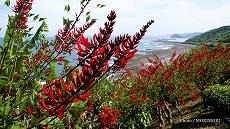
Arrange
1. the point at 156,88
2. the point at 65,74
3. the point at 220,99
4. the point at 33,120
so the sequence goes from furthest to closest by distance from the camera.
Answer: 1. the point at 156,88
2. the point at 220,99
3. the point at 65,74
4. the point at 33,120

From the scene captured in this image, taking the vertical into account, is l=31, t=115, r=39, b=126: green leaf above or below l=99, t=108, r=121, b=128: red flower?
above

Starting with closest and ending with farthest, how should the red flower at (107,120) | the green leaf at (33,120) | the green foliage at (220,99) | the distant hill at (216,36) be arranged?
the green leaf at (33,120) → the red flower at (107,120) → the green foliage at (220,99) → the distant hill at (216,36)

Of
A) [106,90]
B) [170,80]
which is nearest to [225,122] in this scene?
[170,80]

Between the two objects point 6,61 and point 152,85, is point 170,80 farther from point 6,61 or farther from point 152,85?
point 6,61

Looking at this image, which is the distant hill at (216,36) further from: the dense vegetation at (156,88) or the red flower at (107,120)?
the red flower at (107,120)

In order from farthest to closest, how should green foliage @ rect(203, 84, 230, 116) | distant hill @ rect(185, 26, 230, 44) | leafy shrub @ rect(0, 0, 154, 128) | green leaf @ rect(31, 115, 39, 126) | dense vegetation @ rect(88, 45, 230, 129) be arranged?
distant hill @ rect(185, 26, 230, 44)
green foliage @ rect(203, 84, 230, 116)
dense vegetation @ rect(88, 45, 230, 129)
green leaf @ rect(31, 115, 39, 126)
leafy shrub @ rect(0, 0, 154, 128)

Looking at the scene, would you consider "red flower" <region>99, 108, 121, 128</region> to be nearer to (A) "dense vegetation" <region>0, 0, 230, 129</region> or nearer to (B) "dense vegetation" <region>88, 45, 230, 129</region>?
(A) "dense vegetation" <region>0, 0, 230, 129</region>

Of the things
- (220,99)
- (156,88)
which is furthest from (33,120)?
(156,88)

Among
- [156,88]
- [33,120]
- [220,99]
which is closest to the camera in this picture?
[33,120]

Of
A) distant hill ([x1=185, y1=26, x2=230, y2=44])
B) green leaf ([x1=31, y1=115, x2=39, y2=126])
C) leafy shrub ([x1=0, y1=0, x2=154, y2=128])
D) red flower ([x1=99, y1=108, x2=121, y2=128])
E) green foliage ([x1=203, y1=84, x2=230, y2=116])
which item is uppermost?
leafy shrub ([x1=0, y1=0, x2=154, y2=128])

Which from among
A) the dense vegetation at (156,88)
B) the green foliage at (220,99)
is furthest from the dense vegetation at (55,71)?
the green foliage at (220,99)

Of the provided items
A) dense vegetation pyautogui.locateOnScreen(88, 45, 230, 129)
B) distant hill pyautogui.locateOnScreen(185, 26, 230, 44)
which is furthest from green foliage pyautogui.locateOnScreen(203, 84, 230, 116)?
distant hill pyautogui.locateOnScreen(185, 26, 230, 44)

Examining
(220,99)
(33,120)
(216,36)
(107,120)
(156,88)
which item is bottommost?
(216,36)

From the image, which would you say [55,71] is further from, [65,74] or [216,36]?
[216,36]
